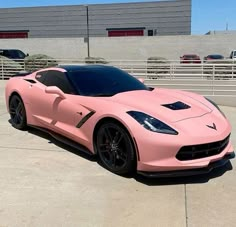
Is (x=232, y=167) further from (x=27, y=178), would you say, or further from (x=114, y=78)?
(x=27, y=178)

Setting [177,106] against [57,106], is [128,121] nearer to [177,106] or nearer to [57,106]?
[177,106]

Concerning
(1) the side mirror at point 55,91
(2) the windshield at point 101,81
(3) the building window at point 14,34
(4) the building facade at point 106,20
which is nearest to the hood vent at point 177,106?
(2) the windshield at point 101,81

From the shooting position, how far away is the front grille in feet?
15.2

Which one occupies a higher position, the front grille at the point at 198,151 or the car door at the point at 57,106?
the car door at the point at 57,106

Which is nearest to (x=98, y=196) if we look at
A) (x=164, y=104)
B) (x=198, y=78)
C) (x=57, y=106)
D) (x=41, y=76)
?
(x=164, y=104)

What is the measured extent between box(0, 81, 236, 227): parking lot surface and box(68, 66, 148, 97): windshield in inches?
36.6

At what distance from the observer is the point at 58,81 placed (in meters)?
6.27

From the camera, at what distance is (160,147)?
4.59 metres

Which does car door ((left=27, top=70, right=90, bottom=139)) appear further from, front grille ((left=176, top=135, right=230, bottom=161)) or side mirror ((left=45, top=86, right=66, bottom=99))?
front grille ((left=176, top=135, right=230, bottom=161))

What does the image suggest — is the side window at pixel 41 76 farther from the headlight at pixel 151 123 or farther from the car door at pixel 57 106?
the headlight at pixel 151 123

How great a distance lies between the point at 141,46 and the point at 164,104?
119ft

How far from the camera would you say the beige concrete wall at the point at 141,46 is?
40.1m

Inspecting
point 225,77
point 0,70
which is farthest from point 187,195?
point 0,70

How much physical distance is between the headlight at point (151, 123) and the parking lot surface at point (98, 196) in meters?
0.62
